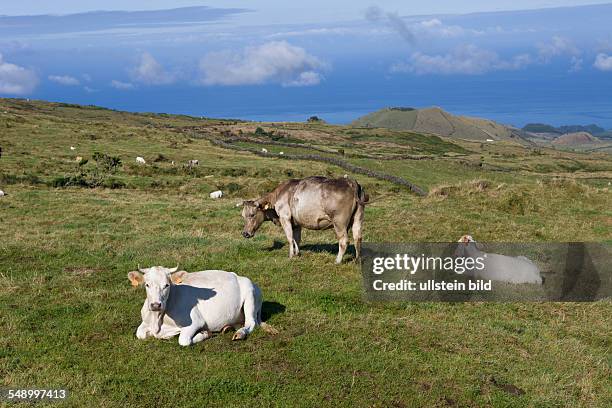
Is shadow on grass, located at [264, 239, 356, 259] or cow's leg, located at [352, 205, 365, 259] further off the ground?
cow's leg, located at [352, 205, 365, 259]

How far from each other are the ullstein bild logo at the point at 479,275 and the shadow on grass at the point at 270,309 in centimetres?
250

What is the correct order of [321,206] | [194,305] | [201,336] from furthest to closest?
[321,206] < [194,305] < [201,336]

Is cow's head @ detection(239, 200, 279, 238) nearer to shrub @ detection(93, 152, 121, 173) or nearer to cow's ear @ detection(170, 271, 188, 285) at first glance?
cow's ear @ detection(170, 271, 188, 285)

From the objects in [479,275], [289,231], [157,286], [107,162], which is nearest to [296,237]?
[289,231]

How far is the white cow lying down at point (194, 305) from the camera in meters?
10.7

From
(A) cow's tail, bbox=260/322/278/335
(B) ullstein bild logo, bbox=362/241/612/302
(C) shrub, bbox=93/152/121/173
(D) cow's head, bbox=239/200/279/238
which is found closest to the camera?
(A) cow's tail, bbox=260/322/278/335

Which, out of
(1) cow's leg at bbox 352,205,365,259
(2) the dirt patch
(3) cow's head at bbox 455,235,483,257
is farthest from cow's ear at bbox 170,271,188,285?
(3) cow's head at bbox 455,235,483,257

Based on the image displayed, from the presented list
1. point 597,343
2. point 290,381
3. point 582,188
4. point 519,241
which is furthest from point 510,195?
point 290,381

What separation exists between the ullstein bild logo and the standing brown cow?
1.35 m

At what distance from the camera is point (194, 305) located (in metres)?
11.3

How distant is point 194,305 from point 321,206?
6.84 m

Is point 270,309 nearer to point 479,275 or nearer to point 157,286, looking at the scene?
point 157,286

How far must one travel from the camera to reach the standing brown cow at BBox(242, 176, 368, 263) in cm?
1711

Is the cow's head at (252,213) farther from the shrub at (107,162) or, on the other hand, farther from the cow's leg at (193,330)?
the shrub at (107,162)
